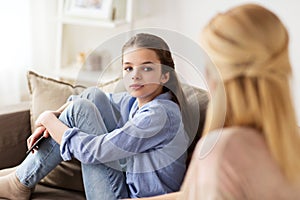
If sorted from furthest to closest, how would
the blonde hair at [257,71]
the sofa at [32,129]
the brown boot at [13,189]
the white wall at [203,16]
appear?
the white wall at [203,16] < the sofa at [32,129] < the brown boot at [13,189] < the blonde hair at [257,71]

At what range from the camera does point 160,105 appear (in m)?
1.53

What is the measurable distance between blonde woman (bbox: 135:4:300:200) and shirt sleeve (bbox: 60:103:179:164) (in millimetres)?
472

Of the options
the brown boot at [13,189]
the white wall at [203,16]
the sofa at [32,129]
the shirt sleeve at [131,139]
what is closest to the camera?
the shirt sleeve at [131,139]

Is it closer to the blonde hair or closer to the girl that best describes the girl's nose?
the girl

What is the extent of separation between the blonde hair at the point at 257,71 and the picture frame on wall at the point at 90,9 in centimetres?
165

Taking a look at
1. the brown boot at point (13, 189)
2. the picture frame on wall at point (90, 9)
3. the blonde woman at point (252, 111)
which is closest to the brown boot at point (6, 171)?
the brown boot at point (13, 189)

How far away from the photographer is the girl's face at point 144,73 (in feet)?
5.01

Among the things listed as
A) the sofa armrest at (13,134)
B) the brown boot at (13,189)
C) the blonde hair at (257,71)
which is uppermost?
the blonde hair at (257,71)

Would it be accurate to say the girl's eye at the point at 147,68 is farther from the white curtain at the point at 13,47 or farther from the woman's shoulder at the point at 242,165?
the white curtain at the point at 13,47

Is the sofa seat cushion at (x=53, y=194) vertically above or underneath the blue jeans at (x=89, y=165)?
underneath

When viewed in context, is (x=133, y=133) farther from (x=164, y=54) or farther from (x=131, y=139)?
(x=164, y=54)

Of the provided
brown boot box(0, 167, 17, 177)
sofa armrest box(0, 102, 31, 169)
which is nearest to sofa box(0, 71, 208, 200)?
sofa armrest box(0, 102, 31, 169)

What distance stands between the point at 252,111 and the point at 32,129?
1.12 m

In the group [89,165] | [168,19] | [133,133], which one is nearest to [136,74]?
[133,133]
